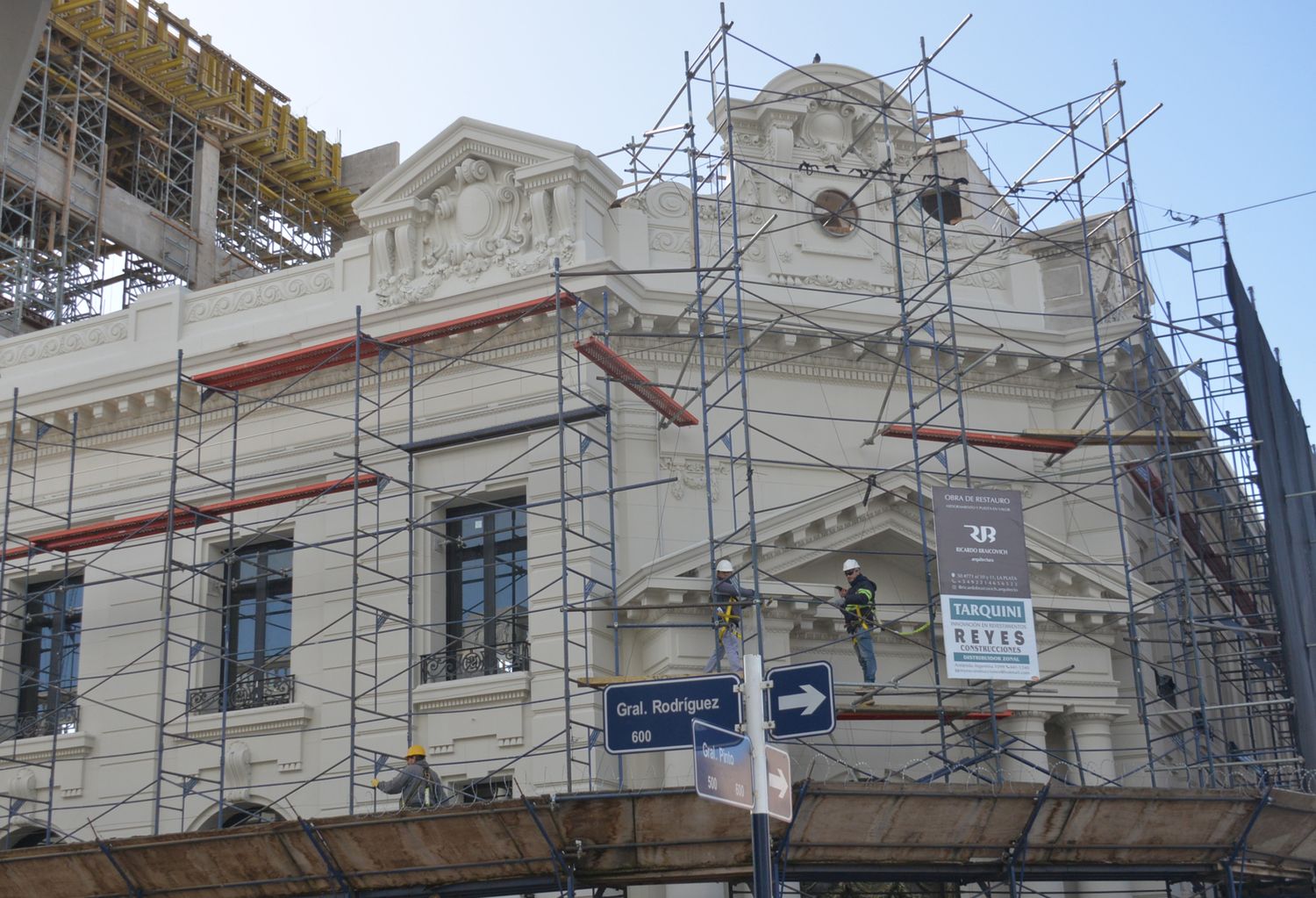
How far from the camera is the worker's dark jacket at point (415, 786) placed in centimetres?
1991

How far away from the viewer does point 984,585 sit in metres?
21.9

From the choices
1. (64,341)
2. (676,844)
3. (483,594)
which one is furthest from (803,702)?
(64,341)

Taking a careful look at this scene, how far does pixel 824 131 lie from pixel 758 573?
8266 millimetres

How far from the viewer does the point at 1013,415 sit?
26562mm

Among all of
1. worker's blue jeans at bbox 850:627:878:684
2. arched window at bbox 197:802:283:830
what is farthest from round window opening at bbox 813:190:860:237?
arched window at bbox 197:802:283:830

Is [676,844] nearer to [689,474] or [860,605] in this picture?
[860,605]

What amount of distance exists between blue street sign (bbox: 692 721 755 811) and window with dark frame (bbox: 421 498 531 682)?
39.3ft

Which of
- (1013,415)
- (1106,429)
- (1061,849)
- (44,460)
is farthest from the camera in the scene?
(44,460)

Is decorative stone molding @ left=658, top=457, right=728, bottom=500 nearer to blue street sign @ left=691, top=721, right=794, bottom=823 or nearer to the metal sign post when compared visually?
blue street sign @ left=691, top=721, right=794, bottom=823

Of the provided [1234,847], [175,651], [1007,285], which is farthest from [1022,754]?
[175,651]

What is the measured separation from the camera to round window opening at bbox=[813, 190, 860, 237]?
26.7 metres

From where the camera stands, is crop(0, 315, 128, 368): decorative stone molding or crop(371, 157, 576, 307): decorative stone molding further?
crop(0, 315, 128, 368): decorative stone molding

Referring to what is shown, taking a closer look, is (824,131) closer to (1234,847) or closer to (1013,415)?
(1013,415)

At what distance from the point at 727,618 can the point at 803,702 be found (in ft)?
26.8
